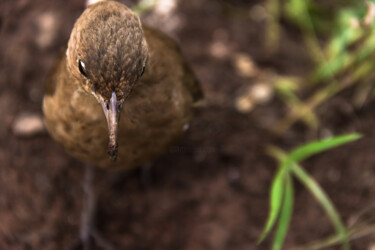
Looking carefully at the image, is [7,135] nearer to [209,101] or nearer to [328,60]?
[209,101]

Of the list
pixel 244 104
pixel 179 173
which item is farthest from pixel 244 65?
pixel 179 173

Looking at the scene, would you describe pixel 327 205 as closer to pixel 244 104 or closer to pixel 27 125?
pixel 244 104

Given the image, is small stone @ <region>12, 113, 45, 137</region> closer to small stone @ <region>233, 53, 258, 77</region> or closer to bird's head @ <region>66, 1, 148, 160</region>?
bird's head @ <region>66, 1, 148, 160</region>

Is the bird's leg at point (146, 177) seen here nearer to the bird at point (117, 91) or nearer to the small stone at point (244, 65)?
the bird at point (117, 91)

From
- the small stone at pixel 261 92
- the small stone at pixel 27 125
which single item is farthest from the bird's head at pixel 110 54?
the small stone at pixel 261 92

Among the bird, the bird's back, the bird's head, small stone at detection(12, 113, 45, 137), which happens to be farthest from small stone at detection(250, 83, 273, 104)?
the bird's head

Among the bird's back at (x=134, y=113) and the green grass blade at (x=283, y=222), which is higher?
the bird's back at (x=134, y=113)

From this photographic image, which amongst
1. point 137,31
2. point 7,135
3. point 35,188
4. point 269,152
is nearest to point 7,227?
point 35,188
